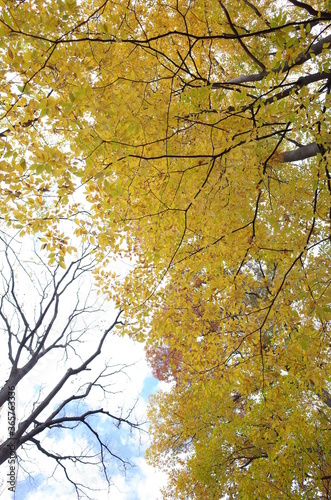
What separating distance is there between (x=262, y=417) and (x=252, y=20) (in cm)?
696

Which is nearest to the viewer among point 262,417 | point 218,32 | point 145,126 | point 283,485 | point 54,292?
point 145,126

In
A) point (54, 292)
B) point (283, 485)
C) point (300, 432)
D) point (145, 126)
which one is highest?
point (54, 292)

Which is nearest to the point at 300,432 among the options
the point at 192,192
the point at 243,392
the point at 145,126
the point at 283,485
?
the point at 283,485

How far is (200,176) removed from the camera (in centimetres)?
320

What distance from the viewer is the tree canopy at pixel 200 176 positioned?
226cm

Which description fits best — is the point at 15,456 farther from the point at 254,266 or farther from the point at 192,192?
the point at 254,266

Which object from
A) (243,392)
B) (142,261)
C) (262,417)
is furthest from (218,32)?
(262,417)

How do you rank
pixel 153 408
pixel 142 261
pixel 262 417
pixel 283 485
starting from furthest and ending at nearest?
pixel 153 408, pixel 262 417, pixel 142 261, pixel 283 485

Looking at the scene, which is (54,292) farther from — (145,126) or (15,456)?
(145,126)

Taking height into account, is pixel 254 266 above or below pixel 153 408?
above

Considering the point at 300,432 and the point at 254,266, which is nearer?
the point at 300,432

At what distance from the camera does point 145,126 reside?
2.65 m

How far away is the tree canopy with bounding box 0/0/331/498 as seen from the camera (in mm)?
2258

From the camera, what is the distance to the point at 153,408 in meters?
9.86
